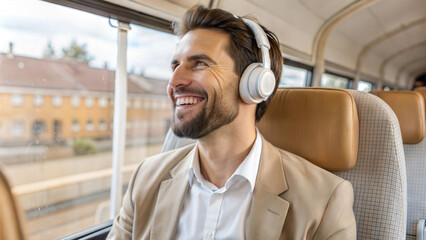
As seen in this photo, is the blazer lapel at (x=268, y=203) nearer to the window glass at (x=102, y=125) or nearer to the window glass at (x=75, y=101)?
the window glass at (x=102, y=125)

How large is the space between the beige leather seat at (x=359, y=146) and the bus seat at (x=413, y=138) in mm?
792

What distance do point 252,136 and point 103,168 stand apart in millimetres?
1985

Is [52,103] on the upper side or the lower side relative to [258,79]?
lower

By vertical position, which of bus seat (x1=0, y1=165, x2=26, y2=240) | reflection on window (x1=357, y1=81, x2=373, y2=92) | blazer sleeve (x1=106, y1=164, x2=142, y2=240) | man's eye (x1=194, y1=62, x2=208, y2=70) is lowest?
blazer sleeve (x1=106, y1=164, x2=142, y2=240)

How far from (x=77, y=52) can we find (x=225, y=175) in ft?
5.02

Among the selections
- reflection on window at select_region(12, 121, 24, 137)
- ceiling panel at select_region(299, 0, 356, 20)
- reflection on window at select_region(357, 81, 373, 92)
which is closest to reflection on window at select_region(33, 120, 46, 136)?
reflection on window at select_region(12, 121, 24, 137)

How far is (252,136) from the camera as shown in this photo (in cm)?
137

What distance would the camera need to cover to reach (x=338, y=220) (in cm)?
110

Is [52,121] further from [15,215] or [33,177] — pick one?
[15,215]

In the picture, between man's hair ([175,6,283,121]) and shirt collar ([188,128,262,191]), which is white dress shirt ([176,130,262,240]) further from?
man's hair ([175,6,283,121])

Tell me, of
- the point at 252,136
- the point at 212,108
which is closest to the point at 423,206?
the point at 252,136

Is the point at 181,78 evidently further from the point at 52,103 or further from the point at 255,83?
the point at 52,103

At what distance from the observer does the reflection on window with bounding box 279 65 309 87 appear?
405 cm

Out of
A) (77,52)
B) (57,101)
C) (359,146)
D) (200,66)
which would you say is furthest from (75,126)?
(359,146)
